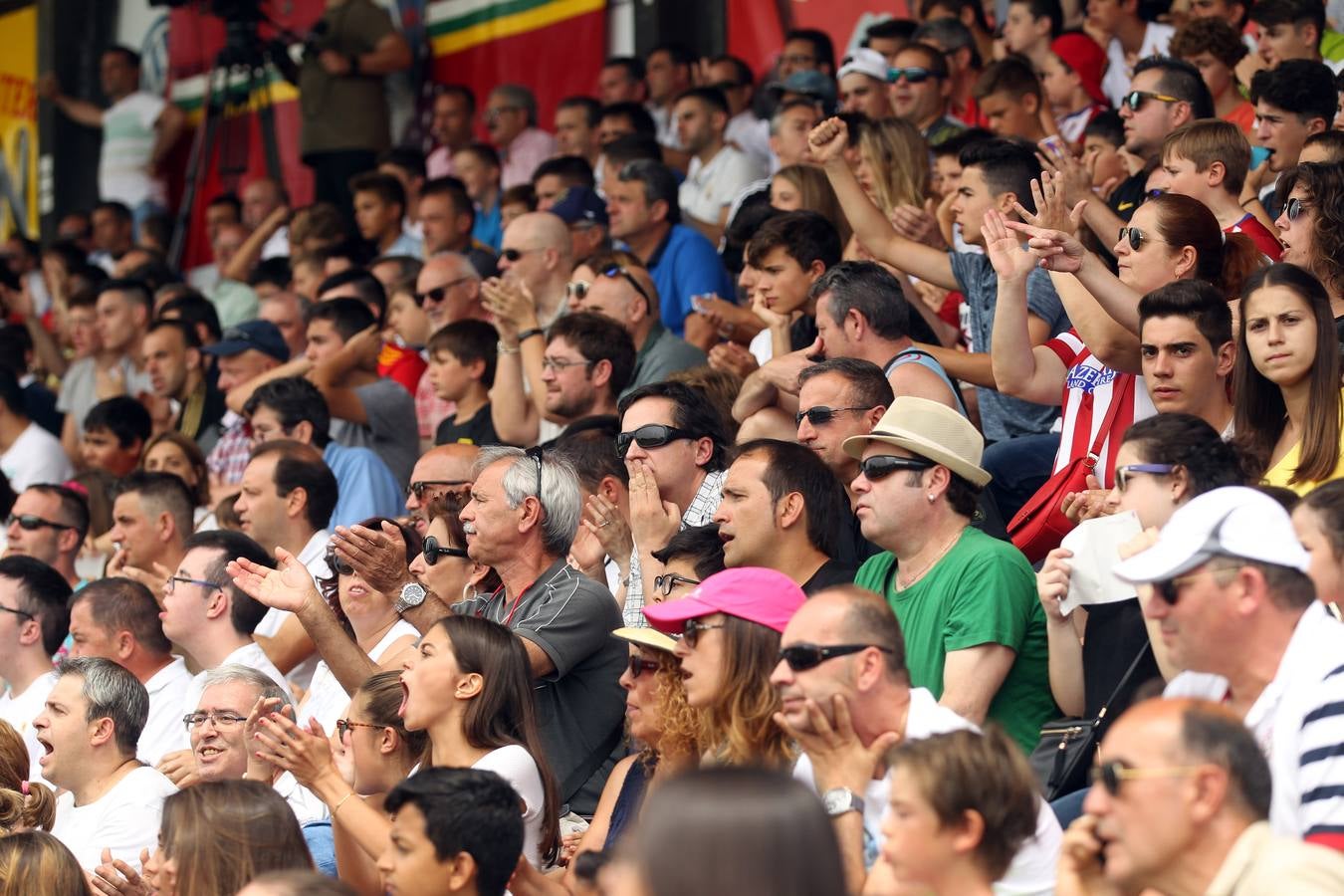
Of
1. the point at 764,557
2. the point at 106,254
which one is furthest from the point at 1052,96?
the point at 106,254

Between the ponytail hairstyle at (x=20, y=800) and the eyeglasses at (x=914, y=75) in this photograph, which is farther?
the eyeglasses at (x=914, y=75)

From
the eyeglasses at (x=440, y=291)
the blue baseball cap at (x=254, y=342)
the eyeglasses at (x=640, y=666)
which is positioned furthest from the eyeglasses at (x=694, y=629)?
the blue baseball cap at (x=254, y=342)

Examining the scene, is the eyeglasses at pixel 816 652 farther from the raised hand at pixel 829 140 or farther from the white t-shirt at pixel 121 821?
the raised hand at pixel 829 140

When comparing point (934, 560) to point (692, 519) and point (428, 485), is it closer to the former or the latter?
point (692, 519)

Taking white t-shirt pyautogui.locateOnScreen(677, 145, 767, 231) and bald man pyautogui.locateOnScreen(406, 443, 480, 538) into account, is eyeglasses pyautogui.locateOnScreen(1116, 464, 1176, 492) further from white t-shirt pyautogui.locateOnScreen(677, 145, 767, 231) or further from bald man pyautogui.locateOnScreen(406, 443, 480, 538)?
white t-shirt pyautogui.locateOnScreen(677, 145, 767, 231)

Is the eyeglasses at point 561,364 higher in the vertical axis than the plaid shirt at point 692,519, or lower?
higher

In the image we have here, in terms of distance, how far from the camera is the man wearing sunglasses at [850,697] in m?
4.07

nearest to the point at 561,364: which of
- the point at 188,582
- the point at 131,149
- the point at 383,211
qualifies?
the point at 188,582

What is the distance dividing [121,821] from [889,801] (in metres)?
3.00

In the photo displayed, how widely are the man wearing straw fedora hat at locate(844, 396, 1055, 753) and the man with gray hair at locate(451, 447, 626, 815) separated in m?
0.89

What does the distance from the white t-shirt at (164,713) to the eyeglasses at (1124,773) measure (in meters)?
4.09

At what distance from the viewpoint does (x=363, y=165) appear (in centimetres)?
1327

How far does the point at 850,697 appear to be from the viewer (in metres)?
4.14

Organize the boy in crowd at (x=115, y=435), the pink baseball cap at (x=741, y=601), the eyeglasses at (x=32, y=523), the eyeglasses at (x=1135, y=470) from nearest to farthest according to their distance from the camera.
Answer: the eyeglasses at (x=1135, y=470) → the pink baseball cap at (x=741, y=601) → the eyeglasses at (x=32, y=523) → the boy in crowd at (x=115, y=435)
